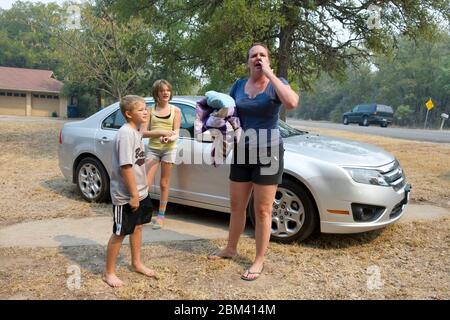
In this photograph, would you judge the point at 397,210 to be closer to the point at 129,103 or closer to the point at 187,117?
the point at 187,117

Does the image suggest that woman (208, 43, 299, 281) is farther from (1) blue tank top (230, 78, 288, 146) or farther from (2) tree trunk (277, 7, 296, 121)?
(2) tree trunk (277, 7, 296, 121)

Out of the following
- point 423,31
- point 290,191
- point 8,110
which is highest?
point 423,31

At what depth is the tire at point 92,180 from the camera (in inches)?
221

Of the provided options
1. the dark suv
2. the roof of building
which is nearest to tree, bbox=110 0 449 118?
the dark suv

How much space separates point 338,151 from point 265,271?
1.55 meters

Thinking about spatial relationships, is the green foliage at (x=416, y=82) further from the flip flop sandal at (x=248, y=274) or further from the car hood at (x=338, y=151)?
the flip flop sandal at (x=248, y=274)

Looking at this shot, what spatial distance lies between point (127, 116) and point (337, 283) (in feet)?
6.91

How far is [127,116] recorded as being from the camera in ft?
10.7

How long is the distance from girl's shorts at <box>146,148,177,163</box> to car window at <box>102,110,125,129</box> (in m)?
1.10

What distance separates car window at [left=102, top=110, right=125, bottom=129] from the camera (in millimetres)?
5582

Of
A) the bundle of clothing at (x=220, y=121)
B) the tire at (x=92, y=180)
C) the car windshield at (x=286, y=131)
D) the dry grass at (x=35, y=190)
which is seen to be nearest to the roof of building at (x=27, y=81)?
the dry grass at (x=35, y=190)

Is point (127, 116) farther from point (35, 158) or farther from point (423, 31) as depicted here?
point (423, 31)

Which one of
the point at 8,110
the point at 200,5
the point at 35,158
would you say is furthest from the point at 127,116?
the point at 8,110
